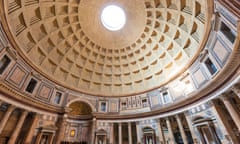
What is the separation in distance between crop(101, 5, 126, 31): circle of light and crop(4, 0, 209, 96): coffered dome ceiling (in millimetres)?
754

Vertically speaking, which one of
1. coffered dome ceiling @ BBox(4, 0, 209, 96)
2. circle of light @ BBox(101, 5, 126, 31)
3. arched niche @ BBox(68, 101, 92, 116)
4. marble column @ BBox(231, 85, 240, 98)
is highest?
circle of light @ BBox(101, 5, 126, 31)

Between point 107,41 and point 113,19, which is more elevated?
point 113,19

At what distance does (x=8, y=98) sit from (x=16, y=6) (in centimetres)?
873

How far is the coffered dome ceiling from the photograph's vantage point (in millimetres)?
13367

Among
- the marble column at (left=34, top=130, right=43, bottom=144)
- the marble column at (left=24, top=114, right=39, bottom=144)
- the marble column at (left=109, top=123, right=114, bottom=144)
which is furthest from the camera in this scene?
the marble column at (left=109, top=123, right=114, bottom=144)

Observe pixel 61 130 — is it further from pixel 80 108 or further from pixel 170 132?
pixel 170 132

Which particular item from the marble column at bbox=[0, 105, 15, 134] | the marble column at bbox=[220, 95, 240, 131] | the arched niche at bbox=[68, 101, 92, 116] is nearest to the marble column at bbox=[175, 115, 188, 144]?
the marble column at bbox=[220, 95, 240, 131]

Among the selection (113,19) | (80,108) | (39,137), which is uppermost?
(113,19)

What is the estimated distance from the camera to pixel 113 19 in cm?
2023

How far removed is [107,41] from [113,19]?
12.6 ft

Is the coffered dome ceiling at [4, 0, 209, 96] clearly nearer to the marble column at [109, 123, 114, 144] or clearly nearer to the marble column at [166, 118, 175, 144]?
the marble column at [109, 123, 114, 144]

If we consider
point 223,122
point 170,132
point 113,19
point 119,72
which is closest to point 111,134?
point 170,132

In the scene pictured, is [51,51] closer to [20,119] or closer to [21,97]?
[21,97]

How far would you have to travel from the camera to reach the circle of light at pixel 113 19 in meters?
18.7
